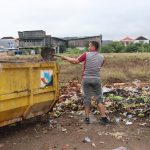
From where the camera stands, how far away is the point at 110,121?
866cm

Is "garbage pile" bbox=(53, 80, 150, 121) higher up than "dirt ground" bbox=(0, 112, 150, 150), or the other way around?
"garbage pile" bbox=(53, 80, 150, 121)

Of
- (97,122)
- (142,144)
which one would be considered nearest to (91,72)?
(97,122)

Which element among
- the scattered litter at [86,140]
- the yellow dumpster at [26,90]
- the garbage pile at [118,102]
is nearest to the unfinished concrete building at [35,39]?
the yellow dumpster at [26,90]

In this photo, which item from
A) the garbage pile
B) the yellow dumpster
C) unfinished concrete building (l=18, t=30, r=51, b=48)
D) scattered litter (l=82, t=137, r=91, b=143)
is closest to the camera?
the yellow dumpster

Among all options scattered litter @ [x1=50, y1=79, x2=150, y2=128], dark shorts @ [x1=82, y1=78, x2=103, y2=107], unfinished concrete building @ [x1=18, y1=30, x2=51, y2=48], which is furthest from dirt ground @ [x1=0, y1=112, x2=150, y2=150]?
unfinished concrete building @ [x1=18, y1=30, x2=51, y2=48]

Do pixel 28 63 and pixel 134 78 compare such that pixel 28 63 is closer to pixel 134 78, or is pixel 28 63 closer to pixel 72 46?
pixel 134 78

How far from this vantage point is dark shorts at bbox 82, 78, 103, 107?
8.41 metres

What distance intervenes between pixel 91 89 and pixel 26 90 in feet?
5.24

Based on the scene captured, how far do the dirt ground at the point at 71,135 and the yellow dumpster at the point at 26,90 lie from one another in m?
0.33

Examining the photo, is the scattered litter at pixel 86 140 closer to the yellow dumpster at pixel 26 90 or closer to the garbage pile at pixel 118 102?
the yellow dumpster at pixel 26 90

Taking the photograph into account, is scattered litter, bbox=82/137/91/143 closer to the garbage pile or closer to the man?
the man

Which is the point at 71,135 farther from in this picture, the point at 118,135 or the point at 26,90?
the point at 26,90

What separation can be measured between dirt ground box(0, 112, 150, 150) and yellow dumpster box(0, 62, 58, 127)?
33 centimetres

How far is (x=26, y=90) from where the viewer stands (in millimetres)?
7461
